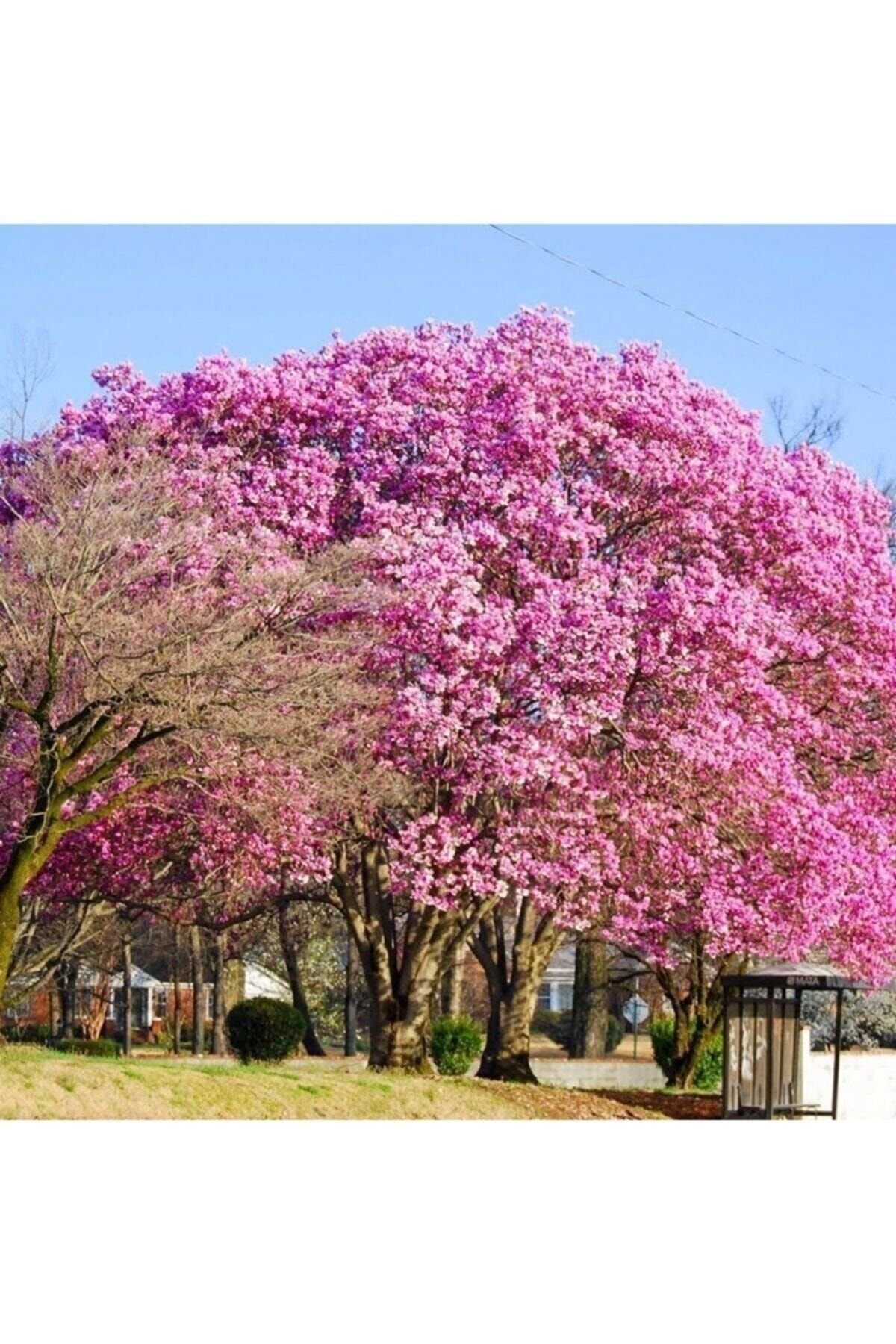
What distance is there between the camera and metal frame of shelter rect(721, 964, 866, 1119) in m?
21.4

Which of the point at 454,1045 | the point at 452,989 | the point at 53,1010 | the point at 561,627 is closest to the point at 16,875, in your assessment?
the point at 561,627

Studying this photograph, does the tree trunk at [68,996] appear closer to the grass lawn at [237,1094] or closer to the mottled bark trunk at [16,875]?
the grass lawn at [237,1094]

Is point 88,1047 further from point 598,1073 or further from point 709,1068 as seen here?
point 709,1068

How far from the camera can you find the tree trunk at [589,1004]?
31469 mm

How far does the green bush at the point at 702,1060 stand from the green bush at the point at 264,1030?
589 cm

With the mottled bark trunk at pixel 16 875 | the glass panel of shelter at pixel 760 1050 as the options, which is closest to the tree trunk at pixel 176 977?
the glass panel of shelter at pixel 760 1050

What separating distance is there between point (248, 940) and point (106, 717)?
59.9ft

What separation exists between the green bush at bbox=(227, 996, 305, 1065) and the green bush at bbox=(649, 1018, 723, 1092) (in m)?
5.89

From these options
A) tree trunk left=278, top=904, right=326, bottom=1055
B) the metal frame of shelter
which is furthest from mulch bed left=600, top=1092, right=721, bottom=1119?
tree trunk left=278, top=904, right=326, bottom=1055

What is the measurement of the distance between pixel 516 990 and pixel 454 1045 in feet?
16.7

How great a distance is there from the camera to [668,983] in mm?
27938
